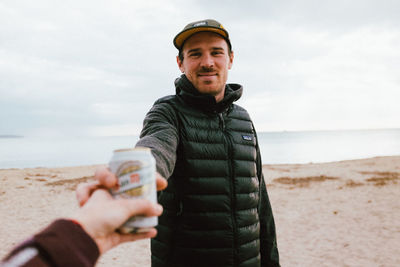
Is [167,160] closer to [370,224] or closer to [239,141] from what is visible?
[239,141]

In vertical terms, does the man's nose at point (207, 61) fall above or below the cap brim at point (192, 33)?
below

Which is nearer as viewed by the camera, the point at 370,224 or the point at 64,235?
the point at 64,235

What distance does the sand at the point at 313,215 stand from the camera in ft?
24.0

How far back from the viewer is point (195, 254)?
223cm

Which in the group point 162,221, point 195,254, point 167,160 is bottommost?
point 195,254

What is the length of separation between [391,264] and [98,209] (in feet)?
26.6

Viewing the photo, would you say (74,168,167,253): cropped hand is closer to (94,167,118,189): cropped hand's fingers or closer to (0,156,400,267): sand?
(94,167,118,189): cropped hand's fingers

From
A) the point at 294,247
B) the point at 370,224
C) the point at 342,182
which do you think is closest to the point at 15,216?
the point at 294,247

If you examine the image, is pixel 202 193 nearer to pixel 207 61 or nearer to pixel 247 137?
pixel 247 137

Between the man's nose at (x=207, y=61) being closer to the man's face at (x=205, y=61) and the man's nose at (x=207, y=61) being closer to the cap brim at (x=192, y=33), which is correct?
the man's face at (x=205, y=61)

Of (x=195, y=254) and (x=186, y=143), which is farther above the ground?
(x=186, y=143)

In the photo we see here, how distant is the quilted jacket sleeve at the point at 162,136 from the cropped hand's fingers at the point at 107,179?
39 centimetres

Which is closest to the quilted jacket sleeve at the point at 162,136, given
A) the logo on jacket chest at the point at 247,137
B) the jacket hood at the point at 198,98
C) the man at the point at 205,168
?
the man at the point at 205,168

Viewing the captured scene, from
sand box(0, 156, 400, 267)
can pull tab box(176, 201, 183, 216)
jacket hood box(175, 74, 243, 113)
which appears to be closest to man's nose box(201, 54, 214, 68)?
jacket hood box(175, 74, 243, 113)
